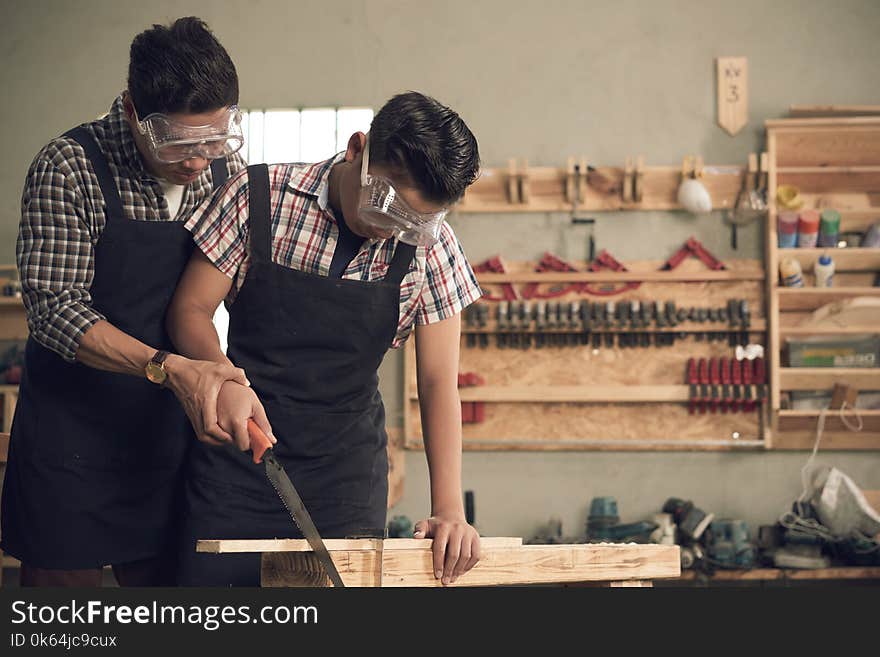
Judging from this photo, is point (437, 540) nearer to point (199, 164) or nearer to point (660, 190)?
point (199, 164)

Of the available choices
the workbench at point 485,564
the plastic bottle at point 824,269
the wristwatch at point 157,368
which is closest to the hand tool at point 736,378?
the plastic bottle at point 824,269


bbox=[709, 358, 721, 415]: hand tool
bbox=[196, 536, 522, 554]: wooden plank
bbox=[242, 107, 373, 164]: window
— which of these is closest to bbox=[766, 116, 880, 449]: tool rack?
bbox=[709, 358, 721, 415]: hand tool

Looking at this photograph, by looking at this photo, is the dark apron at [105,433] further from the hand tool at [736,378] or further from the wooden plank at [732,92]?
the wooden plank at [732,92]

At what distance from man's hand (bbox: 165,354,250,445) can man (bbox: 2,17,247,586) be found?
2.7 inches

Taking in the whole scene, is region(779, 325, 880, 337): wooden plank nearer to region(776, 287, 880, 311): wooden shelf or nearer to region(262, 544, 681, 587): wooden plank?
region(776, 287, 880, 311): wooden shelf

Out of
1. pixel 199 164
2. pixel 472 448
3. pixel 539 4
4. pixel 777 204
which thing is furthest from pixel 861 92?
pixel 199 164

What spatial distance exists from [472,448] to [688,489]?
126 cm

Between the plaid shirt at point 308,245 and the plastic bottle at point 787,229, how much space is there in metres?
4.02

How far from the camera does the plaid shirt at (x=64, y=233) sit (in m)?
1.78

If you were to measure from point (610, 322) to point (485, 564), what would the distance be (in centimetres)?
406

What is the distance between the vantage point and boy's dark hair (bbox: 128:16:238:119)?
5.79 feet

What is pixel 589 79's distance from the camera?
5996 millimetres

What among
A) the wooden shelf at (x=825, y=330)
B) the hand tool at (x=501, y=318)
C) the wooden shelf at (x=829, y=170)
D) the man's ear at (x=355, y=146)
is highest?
the wooden shelf at (x=829, y=170)

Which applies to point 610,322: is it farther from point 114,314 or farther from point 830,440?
point 114,314
